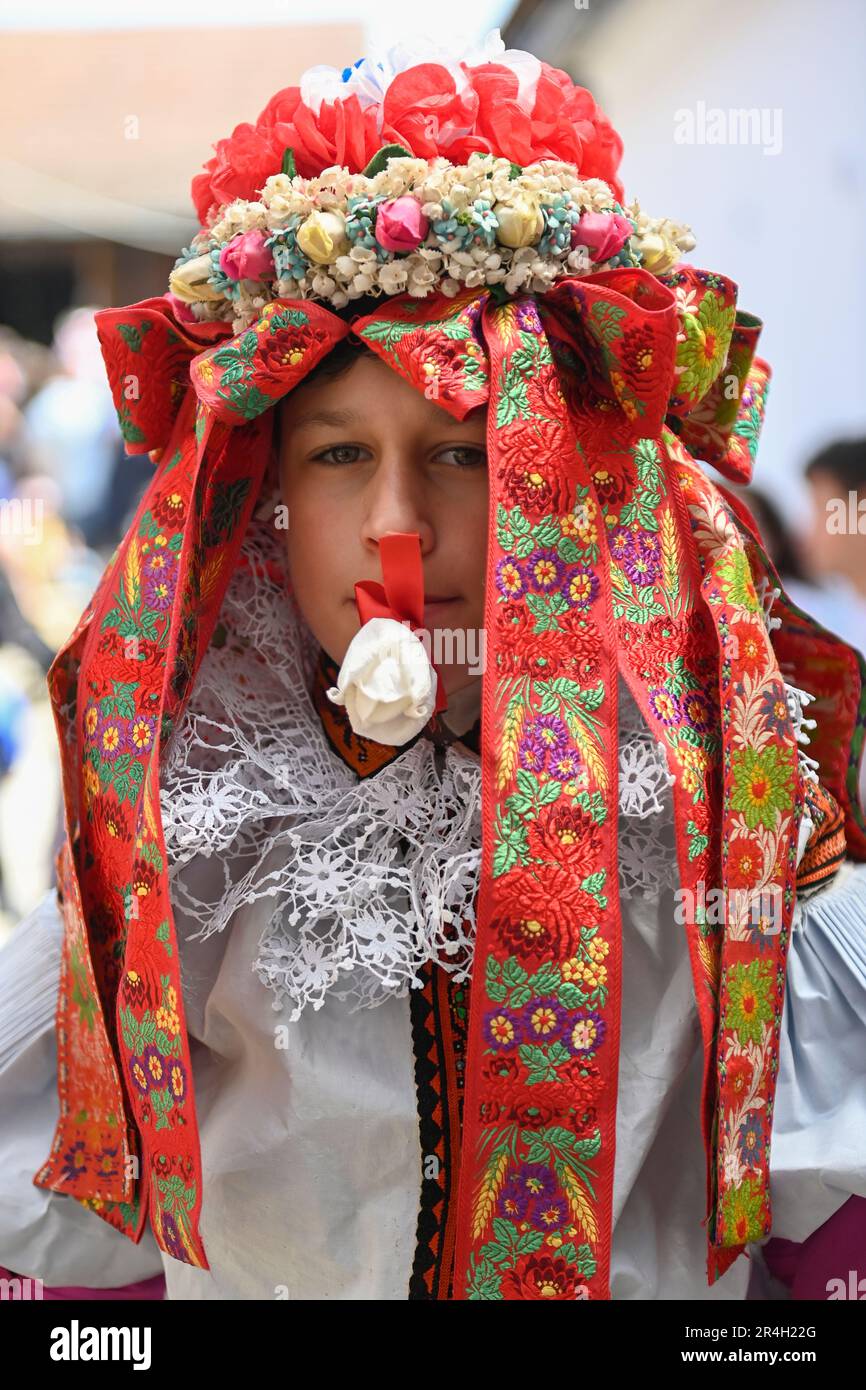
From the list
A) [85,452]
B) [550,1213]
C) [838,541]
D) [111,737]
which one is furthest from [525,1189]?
[85,452]

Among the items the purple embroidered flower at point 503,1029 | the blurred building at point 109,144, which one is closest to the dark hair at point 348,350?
the purple embroidered flower at point 503,1029

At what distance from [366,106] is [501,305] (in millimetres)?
234

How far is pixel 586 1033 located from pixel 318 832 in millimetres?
331

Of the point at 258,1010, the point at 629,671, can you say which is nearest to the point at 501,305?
the point at 629,671

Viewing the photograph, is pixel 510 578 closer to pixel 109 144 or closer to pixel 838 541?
pixel 838 541

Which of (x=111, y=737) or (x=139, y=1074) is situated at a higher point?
(x=111, y=737)

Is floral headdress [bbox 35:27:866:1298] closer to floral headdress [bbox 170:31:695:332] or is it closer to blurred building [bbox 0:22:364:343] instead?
floral headdress [bbox 170:31:695:332]

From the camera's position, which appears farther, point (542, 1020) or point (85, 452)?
point (85, 452)

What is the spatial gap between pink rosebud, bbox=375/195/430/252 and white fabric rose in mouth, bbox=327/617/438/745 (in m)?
0.33

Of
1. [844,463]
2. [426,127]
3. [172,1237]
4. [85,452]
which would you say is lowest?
[172,1237]

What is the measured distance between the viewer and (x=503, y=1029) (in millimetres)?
1054

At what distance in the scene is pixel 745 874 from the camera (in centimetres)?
111

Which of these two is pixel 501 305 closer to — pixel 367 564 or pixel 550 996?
pixel 367 564

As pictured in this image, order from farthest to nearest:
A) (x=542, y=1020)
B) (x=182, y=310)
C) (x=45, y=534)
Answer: (x=45, y=534), (x=182, y=310), (x=542, y=1020)
